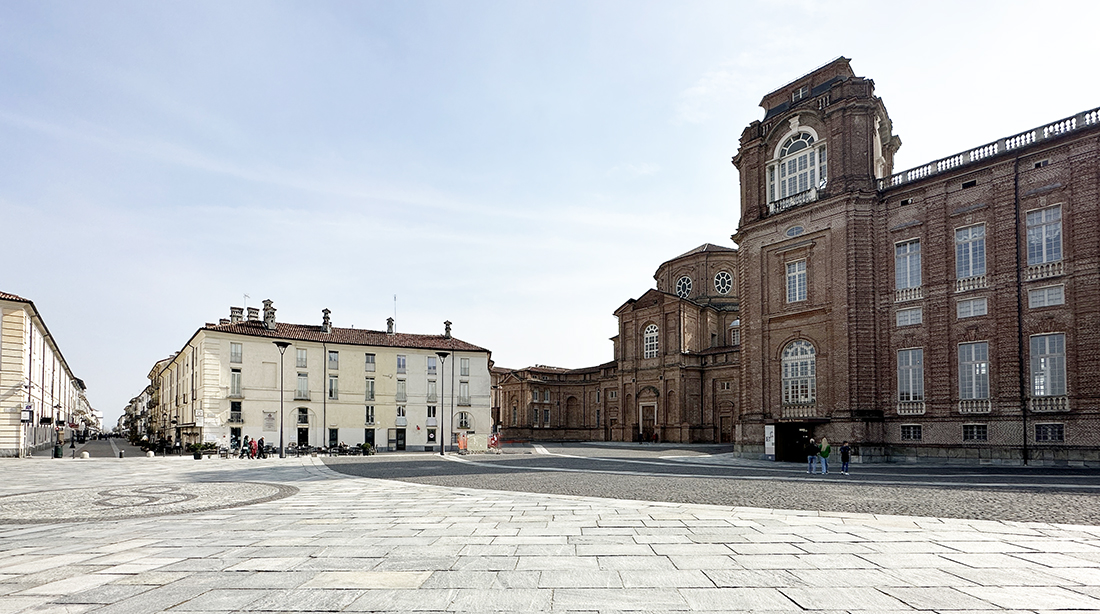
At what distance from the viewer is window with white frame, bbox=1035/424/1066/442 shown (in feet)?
93.1

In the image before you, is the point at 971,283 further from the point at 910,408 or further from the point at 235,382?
the point at 235,382

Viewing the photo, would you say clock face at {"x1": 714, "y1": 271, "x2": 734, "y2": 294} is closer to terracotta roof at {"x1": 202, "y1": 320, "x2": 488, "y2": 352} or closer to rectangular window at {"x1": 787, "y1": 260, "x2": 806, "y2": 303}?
terracotta roof at {"x1": 202, "y1": 320, "x2": 488, "y2": 352}

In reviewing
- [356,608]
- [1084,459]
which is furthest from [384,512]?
[1084,459]

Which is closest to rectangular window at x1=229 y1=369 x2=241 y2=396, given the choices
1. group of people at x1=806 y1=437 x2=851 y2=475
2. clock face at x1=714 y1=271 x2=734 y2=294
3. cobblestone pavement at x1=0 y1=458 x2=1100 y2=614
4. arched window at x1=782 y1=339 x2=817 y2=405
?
arched window at x1=782 y1=339 x2=817 y2=405

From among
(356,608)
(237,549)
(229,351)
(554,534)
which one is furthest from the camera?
(229,351)

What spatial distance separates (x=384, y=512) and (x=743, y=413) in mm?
29330

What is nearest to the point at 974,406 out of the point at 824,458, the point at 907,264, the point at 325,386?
the point at 907,264

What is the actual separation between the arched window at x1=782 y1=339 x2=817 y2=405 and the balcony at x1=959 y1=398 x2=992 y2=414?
7062mm

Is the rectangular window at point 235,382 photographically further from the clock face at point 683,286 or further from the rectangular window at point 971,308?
the rectangular window at point 971,308

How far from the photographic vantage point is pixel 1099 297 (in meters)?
27.9

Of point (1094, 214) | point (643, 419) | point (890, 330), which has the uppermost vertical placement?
point (1094, 214)

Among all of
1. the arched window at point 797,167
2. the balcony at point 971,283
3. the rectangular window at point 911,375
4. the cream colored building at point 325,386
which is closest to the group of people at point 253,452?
the cream colored building at point 325,386

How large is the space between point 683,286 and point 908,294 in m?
39.6

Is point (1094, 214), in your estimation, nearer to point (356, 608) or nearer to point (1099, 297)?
point (1099, 297)
